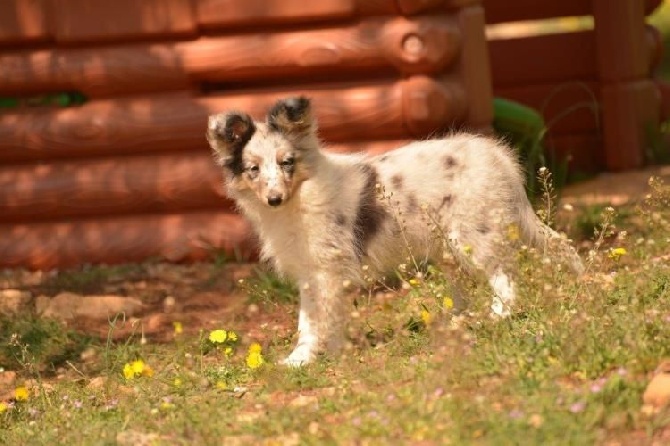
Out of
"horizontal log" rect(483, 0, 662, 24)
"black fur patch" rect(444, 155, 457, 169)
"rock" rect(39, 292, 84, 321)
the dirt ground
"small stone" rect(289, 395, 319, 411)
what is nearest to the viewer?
"small stone" rect(289, 395, 319, 411)

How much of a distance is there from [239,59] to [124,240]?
1589 mm

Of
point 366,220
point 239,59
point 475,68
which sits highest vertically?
point 239,59

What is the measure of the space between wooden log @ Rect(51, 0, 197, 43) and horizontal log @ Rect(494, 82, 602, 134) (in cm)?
431

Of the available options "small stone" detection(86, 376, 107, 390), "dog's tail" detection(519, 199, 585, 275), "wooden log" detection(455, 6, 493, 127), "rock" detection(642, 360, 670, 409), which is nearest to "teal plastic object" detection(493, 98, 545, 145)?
"wooden log" detection(455, 6, 493, 127)

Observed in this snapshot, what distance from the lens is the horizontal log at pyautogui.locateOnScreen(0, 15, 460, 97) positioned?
897 cm

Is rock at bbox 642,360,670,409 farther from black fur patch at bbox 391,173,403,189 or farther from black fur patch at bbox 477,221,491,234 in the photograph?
black fur patch at bbox 391,173,403,189

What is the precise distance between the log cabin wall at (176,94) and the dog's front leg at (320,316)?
2283mm

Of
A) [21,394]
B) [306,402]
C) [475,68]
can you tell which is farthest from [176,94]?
[306,402]

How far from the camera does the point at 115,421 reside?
580cm

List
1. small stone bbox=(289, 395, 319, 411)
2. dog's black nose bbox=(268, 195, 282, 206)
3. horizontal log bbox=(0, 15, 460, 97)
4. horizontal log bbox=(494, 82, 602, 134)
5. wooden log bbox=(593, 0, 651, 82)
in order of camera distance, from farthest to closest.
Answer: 1. horizontal log bbox=(494, 82, 602, 134)
2. wooden log bbox=(593, 0, 651, 82)
3. horizontal log bbox=(0, 15, 460, 97)
4. dog's black nose bbox=(268, 195, 282, 206)
5. small stone bbox=(289, 395, 319, 411)

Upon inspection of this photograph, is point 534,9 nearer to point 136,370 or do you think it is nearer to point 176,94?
point 176,94

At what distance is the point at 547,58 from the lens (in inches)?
500

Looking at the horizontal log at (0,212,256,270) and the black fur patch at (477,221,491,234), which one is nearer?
the black fur patch at (477,221,491,234)

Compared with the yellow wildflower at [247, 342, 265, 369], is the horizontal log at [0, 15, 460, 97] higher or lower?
higher
